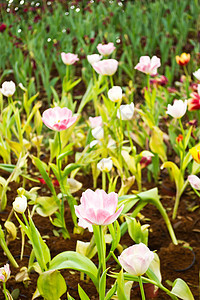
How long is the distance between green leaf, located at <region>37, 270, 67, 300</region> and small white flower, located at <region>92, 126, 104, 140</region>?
773mm

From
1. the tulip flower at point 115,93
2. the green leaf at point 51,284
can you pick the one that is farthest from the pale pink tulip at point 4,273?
the tulip flower at point 115,93

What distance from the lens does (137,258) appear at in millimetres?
857

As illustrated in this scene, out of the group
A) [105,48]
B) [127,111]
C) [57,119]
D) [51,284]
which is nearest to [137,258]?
[51,284]

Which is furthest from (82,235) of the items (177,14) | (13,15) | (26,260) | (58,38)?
(13,15)

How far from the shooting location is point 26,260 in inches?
59.5

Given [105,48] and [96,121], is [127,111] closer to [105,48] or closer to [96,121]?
[96,121]

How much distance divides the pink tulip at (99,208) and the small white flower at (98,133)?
2.87ft

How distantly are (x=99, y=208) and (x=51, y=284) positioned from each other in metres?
0.30

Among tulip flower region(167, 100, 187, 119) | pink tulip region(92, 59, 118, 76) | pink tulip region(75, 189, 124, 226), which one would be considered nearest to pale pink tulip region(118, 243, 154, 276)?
pink tulip region(75, 189, 124, 226)

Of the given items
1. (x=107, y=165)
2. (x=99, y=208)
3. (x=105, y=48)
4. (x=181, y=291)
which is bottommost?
(x=181, y=291)

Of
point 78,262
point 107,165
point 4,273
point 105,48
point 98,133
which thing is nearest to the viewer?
point 4,273

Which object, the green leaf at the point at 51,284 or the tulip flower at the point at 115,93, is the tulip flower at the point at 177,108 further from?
the green leaf at the point at 51,284

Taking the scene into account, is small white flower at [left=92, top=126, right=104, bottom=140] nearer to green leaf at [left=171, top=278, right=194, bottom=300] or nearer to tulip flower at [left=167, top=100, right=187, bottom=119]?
tulip flower at [left=167, top=100, right=187, bottom=119]

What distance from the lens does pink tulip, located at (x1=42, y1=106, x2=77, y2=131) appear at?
1.27m
